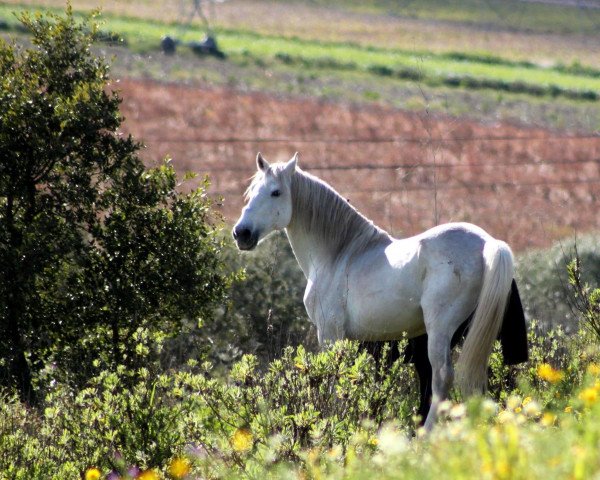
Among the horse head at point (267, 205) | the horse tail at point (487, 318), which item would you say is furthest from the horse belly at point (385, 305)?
the horse head at point (267, 205)

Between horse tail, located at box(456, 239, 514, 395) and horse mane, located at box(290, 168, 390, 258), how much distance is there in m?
1.15

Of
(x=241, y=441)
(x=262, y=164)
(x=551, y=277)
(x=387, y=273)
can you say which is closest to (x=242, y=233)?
(x=262, y=164)

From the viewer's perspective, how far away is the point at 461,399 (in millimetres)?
6266

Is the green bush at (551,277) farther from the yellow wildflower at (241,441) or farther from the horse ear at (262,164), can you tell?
the yellow wildflower at (241,441)

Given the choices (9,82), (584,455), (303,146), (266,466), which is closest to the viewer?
(584,455)

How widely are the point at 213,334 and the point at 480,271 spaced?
469 cm

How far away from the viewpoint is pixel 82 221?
7500 mm

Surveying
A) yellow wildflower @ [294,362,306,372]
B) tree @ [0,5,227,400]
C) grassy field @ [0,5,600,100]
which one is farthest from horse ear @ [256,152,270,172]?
grassy field @ [0,5,600,100]

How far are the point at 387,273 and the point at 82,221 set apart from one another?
2095 mm

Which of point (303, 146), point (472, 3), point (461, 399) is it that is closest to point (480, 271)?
point (461, 399)

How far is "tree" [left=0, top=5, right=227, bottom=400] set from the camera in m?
7.36

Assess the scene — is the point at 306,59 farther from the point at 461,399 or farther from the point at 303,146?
the point at 461,399

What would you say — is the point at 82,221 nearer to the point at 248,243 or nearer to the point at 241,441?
the point at 248,243

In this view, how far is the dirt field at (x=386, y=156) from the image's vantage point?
20.8 meters
